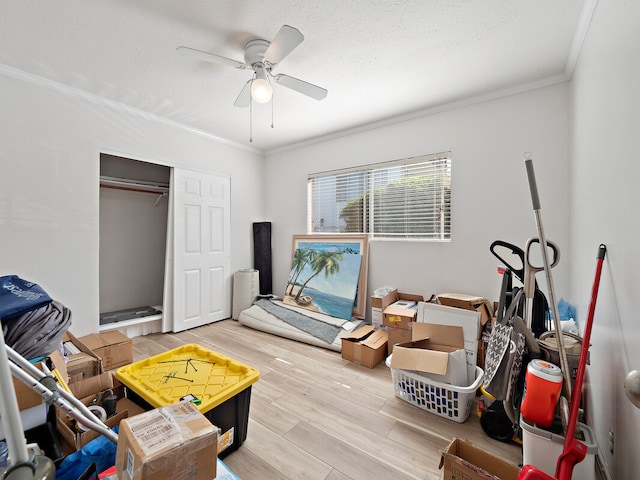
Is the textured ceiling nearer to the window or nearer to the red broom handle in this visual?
the window

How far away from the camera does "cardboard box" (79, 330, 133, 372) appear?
243cm

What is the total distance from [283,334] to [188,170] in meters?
2.41

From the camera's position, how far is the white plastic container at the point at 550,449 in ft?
3.79

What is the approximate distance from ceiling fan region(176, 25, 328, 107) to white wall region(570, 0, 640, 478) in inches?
62.3

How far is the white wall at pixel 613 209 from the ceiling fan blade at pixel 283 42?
4.99 feet

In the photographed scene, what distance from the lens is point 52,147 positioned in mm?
2623

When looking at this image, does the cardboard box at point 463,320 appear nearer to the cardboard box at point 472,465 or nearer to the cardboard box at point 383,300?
the cardboard box at point 383,300

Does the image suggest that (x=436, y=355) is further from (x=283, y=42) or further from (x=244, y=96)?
(x=244, y=96)

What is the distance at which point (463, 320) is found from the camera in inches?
88.7

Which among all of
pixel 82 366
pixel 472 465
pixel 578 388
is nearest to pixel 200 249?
pixel 82 366

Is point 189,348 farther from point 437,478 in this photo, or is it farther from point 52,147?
point 52,147

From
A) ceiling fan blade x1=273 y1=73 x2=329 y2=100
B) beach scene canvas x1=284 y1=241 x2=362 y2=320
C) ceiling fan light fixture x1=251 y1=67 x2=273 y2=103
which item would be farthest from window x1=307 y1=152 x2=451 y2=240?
ceiling fan light fixture x1=251 y1=67 x2=273 y2=103

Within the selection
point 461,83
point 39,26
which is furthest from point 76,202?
point 461,83

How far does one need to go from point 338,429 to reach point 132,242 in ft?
11.8
